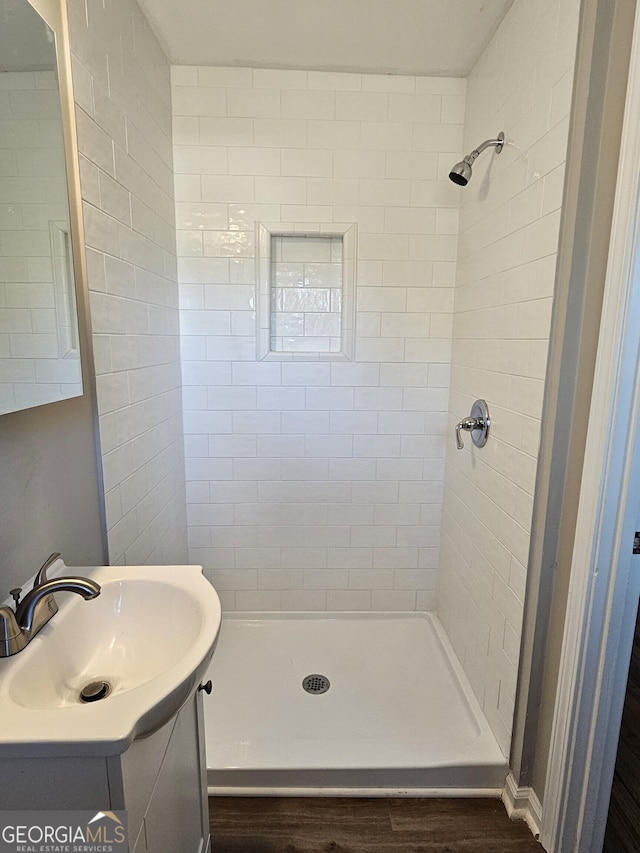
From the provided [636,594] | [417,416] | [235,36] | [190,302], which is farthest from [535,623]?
[235,36]

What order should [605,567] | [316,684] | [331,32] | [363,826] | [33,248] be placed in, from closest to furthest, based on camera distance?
[33,248] → [605,567] → [363,826] → [331,32] → [316,684]

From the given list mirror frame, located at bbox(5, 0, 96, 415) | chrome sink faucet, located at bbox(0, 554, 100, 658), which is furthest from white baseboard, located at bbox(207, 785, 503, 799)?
mirror frame, located at bbox(5, 0, 96, 415)

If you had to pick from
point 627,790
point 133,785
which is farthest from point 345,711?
point 133,785

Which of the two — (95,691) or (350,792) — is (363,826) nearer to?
(350,792)

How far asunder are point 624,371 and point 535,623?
77cm

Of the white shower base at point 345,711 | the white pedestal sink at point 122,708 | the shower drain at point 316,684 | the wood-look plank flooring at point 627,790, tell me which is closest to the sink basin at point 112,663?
the white pedestal sink at point 122,708

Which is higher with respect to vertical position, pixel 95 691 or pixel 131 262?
pixel 131 262

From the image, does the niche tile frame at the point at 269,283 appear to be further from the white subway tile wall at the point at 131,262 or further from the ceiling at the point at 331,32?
the ceiling at the point at 331,32

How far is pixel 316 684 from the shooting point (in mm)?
1815

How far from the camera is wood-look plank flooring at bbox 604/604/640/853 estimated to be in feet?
4.12

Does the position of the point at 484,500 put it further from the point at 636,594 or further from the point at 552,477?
the point at 636,594

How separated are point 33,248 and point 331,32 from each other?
144 cm

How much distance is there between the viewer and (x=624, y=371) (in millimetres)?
959

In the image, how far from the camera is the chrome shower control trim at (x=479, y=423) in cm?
159
